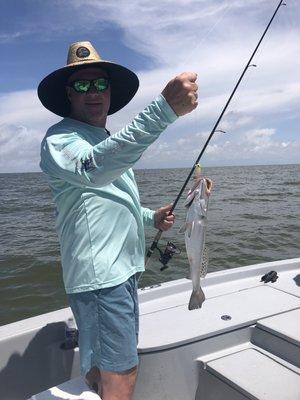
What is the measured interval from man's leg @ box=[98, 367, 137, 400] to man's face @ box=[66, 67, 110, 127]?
1569mm

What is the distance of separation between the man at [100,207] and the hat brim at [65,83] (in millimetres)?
14

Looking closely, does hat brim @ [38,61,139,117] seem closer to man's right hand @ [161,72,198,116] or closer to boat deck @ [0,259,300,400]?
man's right hand @ [161,72,198,116]

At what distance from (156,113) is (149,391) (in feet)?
7.88

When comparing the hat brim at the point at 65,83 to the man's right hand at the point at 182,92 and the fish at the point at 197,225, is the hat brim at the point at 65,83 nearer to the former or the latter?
the man's right hand at the point at 182,92

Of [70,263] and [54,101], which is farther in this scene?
[54,101]

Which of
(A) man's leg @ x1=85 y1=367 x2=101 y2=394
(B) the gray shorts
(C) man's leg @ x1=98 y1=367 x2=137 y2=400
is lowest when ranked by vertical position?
(A) man's leg @ x1=85 y1=367 x2=101 y2=394

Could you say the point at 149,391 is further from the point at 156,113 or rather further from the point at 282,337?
the point at 156,113

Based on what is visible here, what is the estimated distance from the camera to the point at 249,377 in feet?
11.0

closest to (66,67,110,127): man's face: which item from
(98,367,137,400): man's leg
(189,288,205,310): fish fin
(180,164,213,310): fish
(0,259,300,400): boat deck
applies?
(180,164,213,310): fish

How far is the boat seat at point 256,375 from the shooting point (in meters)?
3.16

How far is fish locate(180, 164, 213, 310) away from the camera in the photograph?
2.79 m

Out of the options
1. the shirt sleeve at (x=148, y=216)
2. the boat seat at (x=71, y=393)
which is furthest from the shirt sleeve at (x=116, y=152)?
the boat seat at (x=71, y=393)

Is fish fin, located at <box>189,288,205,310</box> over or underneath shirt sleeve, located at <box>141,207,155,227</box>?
underneath

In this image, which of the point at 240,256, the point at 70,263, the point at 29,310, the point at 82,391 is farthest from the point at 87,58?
the point at 240,256
